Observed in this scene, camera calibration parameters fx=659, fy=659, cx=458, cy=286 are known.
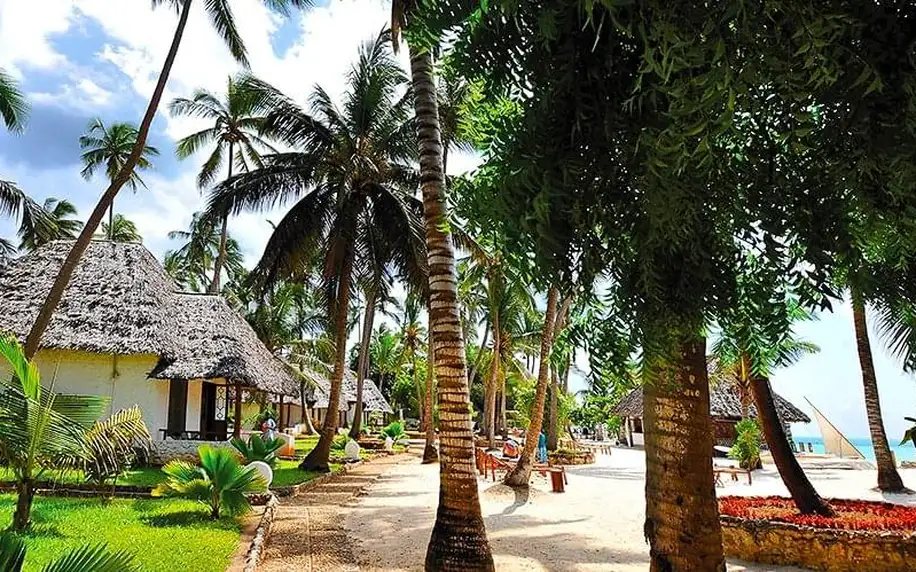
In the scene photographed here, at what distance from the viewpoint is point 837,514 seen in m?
9.38

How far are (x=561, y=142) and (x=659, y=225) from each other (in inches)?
18.9

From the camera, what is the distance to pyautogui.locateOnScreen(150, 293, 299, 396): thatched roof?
61.0 ft

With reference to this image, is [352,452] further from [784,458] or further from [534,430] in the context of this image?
[784,458]

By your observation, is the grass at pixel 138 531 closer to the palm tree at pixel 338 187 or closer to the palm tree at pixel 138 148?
the palm tree at pixel 138 148

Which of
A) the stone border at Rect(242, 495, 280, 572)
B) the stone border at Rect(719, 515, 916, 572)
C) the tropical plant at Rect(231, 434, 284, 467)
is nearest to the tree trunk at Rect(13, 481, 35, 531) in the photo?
the stone border at Rect(242, 495, 280, 572)

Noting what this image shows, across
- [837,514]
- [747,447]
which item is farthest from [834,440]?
[837,514]

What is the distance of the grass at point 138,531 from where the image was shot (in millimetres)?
7211

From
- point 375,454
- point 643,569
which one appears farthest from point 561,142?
point 375,454

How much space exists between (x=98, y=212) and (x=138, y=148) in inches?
65.1

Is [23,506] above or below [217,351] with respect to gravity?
below

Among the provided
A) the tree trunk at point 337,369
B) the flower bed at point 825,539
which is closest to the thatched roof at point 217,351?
the tree trunk at point 337,369

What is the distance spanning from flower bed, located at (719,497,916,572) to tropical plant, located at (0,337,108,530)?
26.8ft

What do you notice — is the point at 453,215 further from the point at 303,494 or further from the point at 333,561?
the point at 303,494

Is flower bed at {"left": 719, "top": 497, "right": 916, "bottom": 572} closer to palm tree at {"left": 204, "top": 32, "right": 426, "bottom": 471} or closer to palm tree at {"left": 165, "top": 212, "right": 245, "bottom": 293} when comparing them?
palm tree at {"left": 204, "top": 32, "right": 426, "bottom": 471}
